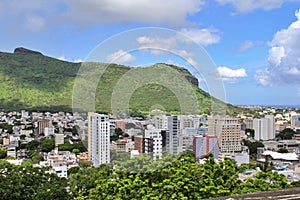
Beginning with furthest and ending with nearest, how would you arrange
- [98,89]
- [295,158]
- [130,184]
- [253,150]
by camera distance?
[253,150] → [295,158] → [130,184] → [98,89]

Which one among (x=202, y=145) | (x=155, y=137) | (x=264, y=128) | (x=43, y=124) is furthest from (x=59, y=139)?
(x=155, y=137)

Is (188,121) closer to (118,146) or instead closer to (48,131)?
(118,146)

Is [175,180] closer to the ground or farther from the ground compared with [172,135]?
closer to the ground

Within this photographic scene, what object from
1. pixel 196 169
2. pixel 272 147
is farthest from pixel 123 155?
pixel 272 147

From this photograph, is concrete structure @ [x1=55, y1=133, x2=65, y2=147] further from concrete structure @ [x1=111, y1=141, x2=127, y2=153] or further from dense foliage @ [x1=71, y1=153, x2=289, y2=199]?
concrete structure @ [x1=111, y1=141, x2=127, y2=153]

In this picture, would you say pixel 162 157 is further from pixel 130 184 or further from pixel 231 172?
pixel 231 172
